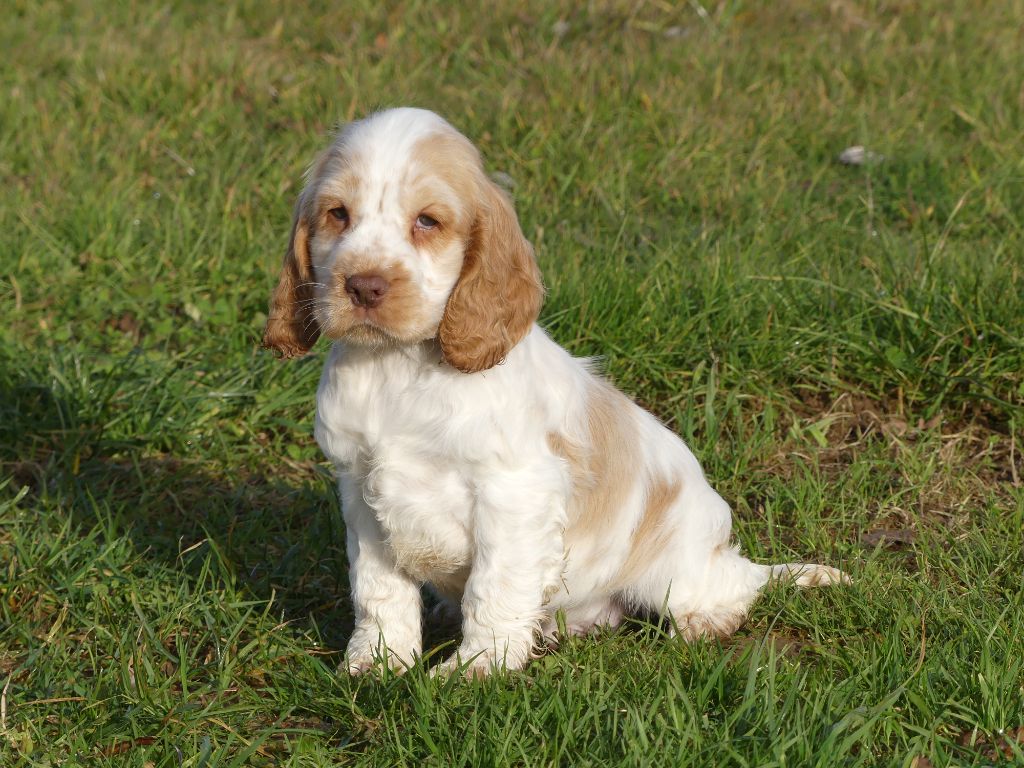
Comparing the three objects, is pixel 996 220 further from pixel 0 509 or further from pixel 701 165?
pixel 0 509


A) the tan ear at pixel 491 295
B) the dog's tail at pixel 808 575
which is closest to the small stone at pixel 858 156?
the dog's tail at pixel 808 575

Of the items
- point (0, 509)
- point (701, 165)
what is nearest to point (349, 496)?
point (0, 509)

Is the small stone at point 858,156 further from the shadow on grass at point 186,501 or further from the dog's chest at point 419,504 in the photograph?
the dog's chest at point 419,504

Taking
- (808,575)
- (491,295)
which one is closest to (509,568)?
(491,295)

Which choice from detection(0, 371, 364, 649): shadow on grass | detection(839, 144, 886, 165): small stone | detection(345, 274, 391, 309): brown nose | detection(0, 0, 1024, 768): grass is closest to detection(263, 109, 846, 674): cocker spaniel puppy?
detection(345, 274, 391, 309): brown nose

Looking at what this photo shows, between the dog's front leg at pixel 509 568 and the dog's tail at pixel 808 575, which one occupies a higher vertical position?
the dog's front leg at pixel 509 568

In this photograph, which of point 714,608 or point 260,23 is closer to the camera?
point 714,608

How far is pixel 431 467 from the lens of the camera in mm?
3350

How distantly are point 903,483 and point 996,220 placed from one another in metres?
2.08

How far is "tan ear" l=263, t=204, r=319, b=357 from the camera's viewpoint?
3.37m

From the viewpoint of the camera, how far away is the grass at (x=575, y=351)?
3.24 metres

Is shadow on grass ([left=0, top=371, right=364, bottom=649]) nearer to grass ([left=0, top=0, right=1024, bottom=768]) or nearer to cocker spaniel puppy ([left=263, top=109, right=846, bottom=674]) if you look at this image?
grass ([left=0, top=0, right=1024, bottom=768])

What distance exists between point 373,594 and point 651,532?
0.87 meters

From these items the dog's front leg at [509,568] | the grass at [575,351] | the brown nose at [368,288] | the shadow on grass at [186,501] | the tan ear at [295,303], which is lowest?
the shadow on grass at [186,501]
